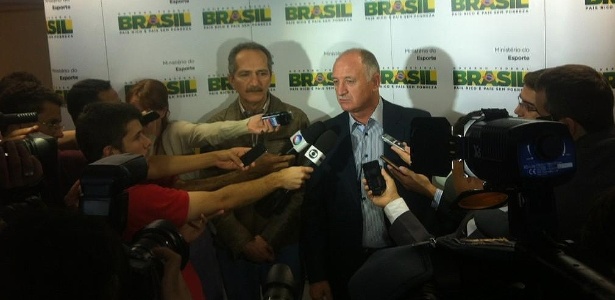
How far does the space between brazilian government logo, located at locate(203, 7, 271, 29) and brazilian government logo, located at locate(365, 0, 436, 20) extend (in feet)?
1.53

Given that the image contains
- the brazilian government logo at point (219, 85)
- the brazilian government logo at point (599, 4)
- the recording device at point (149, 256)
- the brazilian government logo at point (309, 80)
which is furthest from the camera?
the brazilian government logo at point (219, 85)

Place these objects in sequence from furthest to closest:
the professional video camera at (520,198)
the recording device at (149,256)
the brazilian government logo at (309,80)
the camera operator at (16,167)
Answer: the brazilian government logo at (309,80) < the camera operator at (16,167) < the recording device at (149,256) < the professional video camera at (520,198)

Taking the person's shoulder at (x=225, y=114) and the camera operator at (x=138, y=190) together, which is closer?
the camera operator at (x=138, y=190)

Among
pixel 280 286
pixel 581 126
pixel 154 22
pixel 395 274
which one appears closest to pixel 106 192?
pixel 280 286

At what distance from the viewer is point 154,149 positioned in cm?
295

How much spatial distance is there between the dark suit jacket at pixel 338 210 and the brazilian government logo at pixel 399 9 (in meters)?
0.38

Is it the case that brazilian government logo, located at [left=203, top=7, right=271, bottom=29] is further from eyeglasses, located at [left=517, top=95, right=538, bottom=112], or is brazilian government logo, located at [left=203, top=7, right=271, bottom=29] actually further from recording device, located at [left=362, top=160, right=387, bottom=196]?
eyeglasses, located at [left=517, top=95, right=538, bottom=112]

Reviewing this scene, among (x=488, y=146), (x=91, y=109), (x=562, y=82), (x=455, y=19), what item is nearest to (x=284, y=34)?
(x=455, y=19)

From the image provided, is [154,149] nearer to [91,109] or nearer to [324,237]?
[91,109]

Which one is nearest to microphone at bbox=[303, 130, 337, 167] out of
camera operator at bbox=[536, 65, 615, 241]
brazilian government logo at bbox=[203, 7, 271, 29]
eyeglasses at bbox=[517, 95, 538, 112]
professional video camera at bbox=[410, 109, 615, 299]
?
brazilian government logo at bbox=[203, 7, 271, 29]

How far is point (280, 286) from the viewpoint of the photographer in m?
1.38

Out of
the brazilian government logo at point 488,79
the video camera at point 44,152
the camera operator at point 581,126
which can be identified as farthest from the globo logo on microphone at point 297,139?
the video camera at point 44,152

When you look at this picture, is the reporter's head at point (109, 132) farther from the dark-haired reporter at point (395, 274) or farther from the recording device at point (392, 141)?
the dark-haired reporter at point (395, 274)

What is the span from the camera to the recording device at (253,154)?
9.40 ft
